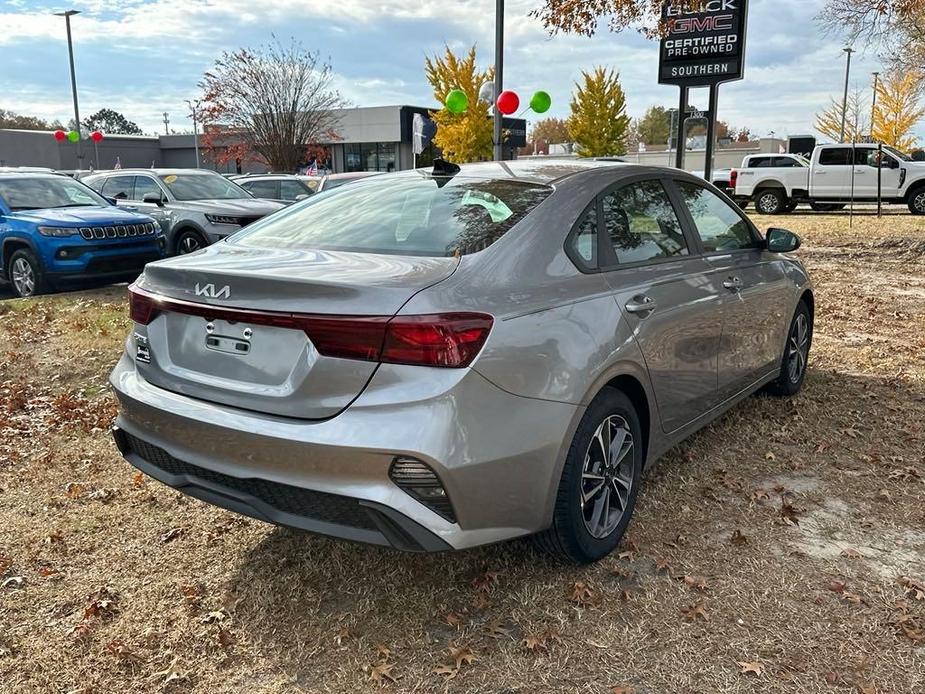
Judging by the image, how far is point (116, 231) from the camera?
9.73 m

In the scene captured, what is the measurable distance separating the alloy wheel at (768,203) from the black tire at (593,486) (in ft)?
78.9

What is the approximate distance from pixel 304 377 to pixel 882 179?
82.8 ft

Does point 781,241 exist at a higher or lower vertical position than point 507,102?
lower

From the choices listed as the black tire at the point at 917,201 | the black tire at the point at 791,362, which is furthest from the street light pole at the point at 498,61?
the black tire at the point at 917,201

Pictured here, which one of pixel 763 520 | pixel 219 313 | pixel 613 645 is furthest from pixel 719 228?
pixel 219 313

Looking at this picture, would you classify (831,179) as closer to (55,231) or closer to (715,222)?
(55,231)

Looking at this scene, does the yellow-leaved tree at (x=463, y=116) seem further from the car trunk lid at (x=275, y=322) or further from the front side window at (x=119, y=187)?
the car trunk lid at (x=275, y=322)

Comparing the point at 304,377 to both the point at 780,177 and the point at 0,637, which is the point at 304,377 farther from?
the point at 780,177

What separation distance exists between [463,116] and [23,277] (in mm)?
30970

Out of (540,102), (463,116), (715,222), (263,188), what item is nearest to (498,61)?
(540,102)

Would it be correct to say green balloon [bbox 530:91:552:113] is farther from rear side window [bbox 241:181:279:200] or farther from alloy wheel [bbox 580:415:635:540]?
alloy wheel [bbox 580:415:635:540]

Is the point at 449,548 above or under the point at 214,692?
above

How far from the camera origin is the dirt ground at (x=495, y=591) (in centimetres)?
266

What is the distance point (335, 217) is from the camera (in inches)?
140
